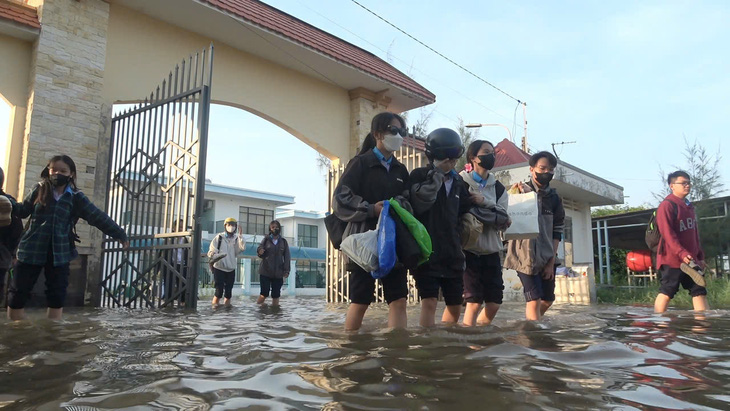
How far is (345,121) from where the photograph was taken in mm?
12688

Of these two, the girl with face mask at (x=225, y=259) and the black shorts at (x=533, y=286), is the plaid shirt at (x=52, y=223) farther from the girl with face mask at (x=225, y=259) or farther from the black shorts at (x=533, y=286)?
the girl with face mask at (x=225, y=259)

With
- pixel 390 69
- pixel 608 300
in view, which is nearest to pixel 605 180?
pixel 608 300

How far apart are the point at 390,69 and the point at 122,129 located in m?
6.85

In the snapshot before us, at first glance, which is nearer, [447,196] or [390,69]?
[447,196]

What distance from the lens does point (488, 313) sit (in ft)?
14.4

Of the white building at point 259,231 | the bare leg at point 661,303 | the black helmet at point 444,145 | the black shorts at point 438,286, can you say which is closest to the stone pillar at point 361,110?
the bare leg at point 661,303

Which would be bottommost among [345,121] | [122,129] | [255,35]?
[122,129]

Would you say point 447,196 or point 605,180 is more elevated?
point 605,180

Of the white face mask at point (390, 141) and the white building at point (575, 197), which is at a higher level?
the white building at point (575, 197)

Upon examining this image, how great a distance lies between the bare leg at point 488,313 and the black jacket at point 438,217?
0.68 metres

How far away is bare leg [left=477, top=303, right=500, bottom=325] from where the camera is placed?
4.34 m

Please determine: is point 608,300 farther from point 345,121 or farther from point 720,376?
point 720,376

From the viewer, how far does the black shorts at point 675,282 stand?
570 centimetres

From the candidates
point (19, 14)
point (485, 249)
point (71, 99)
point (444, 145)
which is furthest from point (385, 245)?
point (19, 14)
